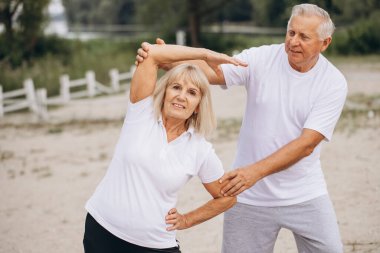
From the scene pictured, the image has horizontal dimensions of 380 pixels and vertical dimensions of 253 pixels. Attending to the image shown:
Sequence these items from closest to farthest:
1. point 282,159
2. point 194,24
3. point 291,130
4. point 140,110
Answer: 1. point 140,110
2. point 282,159
3. point 291,130
4. point 194,24

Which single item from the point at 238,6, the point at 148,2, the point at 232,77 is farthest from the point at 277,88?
the point at 238,6

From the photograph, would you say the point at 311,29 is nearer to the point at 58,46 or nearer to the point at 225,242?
the point at 225,242

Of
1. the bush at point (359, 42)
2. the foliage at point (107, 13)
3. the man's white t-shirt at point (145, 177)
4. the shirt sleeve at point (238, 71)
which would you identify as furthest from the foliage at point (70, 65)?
the foliage at point (107, 13)

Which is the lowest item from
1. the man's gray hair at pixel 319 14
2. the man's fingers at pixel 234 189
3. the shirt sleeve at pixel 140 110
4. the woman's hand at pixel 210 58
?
the man's fingers at pixel 234 189

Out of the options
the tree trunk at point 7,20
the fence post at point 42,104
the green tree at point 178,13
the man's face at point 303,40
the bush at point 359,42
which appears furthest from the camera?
the green tree at point 178,13

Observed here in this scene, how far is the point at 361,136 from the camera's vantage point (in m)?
10.8

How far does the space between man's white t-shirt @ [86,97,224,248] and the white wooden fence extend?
1316cm

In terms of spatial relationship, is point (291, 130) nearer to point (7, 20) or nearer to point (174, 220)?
point (174, 220)

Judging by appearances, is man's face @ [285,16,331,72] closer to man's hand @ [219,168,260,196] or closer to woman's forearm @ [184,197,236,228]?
man's hand @ [219,168,260,196]

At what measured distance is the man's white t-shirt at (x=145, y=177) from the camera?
9.46ft

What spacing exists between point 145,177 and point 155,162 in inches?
3.3

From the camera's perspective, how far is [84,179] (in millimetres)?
9000

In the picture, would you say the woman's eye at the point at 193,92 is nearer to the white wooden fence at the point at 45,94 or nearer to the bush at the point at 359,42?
the white wooden fence at the point at 45,94

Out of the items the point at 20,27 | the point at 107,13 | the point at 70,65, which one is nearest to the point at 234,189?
the point at 70,65
